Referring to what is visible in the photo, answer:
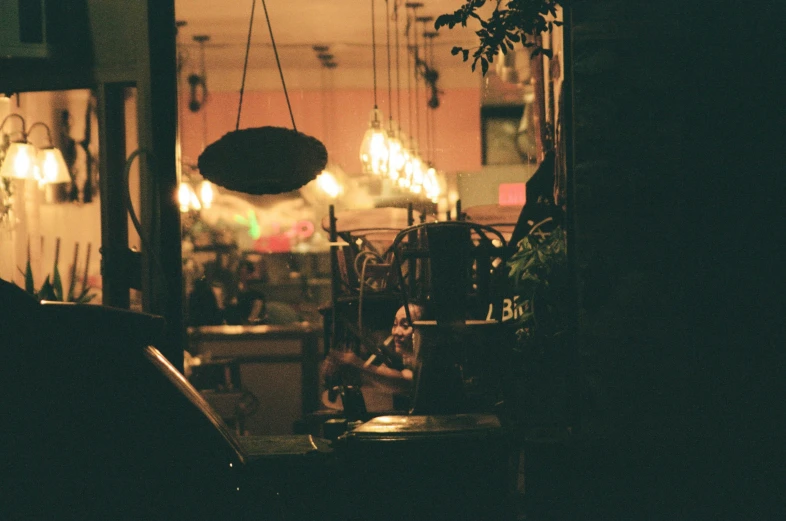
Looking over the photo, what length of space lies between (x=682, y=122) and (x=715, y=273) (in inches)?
20.3

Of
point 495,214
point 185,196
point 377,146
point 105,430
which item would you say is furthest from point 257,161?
point 185,196

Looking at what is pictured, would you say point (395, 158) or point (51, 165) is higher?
point (395, 158)

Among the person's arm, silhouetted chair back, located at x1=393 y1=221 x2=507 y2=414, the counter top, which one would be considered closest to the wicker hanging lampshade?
silhouetted chair back, located at x1=393 y1=221 x2=507 y2=414

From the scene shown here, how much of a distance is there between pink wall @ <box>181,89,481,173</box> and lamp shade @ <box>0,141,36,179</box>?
6358mm

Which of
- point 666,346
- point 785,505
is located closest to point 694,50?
point 666,346

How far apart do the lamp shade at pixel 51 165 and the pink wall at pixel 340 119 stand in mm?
6155

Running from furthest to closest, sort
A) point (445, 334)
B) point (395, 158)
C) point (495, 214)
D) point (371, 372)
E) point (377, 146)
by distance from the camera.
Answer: point (395, 158)
point (377, 146)
point (495, 214)
point (371, 372)
point (445, 334)

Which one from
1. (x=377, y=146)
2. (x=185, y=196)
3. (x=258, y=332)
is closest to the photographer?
(x=258, y=332)

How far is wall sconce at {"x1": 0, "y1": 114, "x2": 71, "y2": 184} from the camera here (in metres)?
5.72

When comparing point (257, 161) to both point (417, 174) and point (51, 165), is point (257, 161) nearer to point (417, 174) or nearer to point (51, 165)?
point (51, 165)

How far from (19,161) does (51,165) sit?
0.22 metres

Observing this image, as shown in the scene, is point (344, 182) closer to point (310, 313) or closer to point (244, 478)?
point (310, 313)

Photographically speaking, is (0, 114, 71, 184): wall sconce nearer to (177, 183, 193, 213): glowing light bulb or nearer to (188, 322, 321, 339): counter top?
(188, 322, 321, 339): counter top

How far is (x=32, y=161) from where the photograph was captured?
19.1 ft
